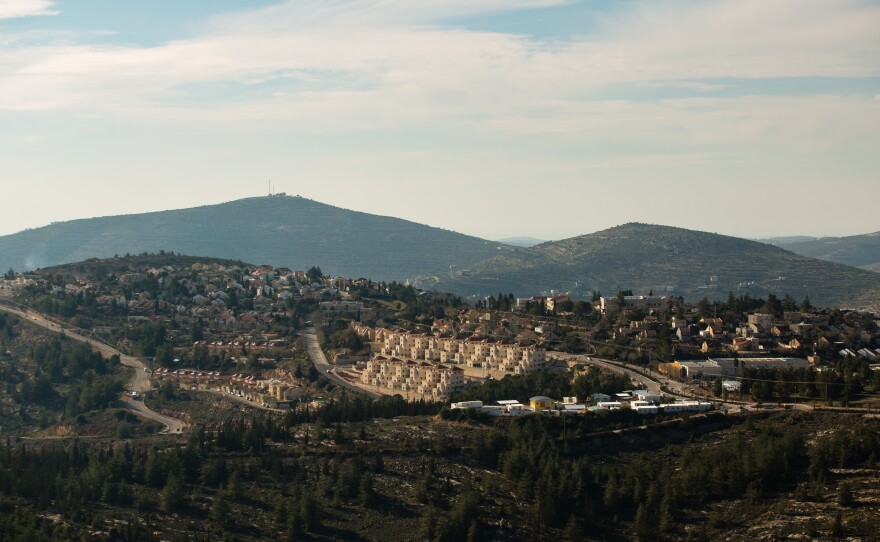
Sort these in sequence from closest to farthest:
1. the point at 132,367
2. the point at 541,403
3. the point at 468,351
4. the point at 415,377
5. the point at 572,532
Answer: the point at 572,532 < the point at 541,403 < the point at 415,377 < the point at 468,351 < the point at 132,367

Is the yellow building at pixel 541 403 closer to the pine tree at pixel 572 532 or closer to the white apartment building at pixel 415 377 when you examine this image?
the white apartment building at pixel 415 377

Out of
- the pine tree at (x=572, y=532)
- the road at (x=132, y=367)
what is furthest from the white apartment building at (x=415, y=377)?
the pine tree at (x=572, y=532)

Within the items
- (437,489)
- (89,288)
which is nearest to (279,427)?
(437,489)

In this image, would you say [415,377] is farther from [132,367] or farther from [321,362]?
[132,367]

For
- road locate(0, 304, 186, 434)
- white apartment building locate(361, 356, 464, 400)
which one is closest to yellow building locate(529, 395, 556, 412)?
Result: white apartment building locate(361, 356, 464, 400)

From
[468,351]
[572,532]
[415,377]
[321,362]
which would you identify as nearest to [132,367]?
[321,362]

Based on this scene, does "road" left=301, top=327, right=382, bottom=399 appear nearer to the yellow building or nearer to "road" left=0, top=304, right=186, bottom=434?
"road" left=0, top=304, right=186, bottom=434
